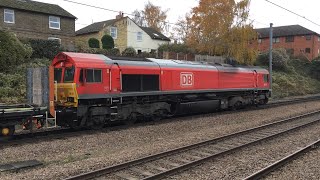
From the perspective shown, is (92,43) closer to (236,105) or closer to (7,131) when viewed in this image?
(236,105)

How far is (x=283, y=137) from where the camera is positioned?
14086 millimetres

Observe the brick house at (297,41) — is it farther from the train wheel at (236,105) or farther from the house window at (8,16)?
the house window at (8,16)

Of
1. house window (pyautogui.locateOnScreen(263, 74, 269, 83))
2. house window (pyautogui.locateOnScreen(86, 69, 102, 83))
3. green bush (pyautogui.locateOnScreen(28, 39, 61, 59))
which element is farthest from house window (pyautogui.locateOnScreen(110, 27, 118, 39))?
house window (pyautogui.locateOnScreen(86, 69, 102, 83))

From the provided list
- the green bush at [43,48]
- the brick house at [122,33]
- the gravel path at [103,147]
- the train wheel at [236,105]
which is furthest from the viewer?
the brick house at [122,33]

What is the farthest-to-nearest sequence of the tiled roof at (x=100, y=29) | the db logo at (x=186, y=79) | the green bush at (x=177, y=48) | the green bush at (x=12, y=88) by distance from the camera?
the tiled roof at (x=100, y=29) → the green bush at (x=177, y=48) → the db logo at (x=186, y=79) → the green bush at (x=12, y=88)

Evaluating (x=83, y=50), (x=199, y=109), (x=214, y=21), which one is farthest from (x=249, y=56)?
(x=199, y=109)

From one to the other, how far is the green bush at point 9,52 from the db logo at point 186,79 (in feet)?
37.8

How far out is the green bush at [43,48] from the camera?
27.5 metres

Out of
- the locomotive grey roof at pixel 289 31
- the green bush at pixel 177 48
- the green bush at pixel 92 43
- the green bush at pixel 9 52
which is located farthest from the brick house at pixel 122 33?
the locomotive grey roof at pixel 289 31

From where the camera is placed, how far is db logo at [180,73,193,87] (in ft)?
64.8

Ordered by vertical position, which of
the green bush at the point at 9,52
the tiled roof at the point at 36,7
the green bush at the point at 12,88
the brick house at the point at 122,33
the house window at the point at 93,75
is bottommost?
the green bush at the point at 12,88

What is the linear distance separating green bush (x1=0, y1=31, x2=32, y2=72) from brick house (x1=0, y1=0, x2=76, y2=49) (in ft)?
37.0

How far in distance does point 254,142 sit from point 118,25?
3937 centimetres

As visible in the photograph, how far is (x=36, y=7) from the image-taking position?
125 feet
